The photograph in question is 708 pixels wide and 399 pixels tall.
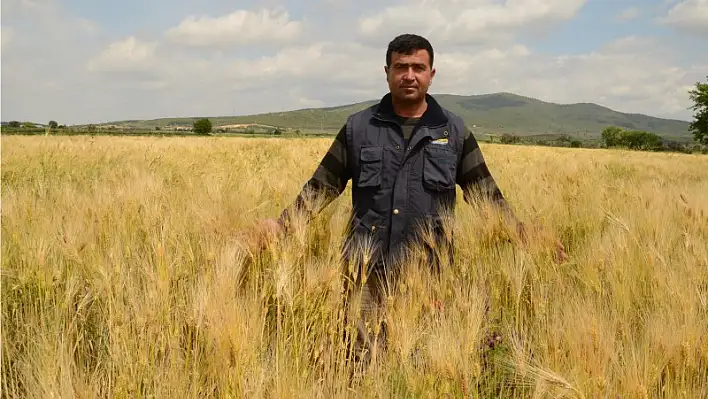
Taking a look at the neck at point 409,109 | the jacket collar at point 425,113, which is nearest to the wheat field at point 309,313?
the jacket collar at point 425,113

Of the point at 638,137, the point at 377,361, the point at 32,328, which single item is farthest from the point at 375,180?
the point at 638,137

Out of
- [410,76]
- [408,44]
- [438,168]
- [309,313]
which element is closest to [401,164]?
[438,168]

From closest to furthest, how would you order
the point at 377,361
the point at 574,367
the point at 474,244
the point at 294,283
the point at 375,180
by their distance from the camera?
the point at 574,367 < the point at 377,361 < the point at 294,283 < the point at 474,244 < the point at 375,180

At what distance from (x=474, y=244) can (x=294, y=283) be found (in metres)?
0.93

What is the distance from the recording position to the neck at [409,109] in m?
2.81

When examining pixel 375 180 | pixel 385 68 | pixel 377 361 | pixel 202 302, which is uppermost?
pixel 385 68

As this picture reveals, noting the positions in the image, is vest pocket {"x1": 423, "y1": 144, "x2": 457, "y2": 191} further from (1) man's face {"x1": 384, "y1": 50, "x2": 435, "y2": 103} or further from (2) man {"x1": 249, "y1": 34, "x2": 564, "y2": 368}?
(1) man's face {"x1": 384, "y1": 50, "x2": 435, "y2": 103}

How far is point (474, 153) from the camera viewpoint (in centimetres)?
295

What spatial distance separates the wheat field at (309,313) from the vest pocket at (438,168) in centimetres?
25

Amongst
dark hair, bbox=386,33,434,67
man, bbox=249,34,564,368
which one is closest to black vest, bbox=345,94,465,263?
man, bbox=249,34,564,368

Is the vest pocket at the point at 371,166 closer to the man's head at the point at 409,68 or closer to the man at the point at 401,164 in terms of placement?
the man at the point at 401,164

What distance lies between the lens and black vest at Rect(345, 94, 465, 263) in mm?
2615

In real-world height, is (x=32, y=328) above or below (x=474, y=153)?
below

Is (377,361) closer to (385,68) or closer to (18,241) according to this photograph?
(18,241)
